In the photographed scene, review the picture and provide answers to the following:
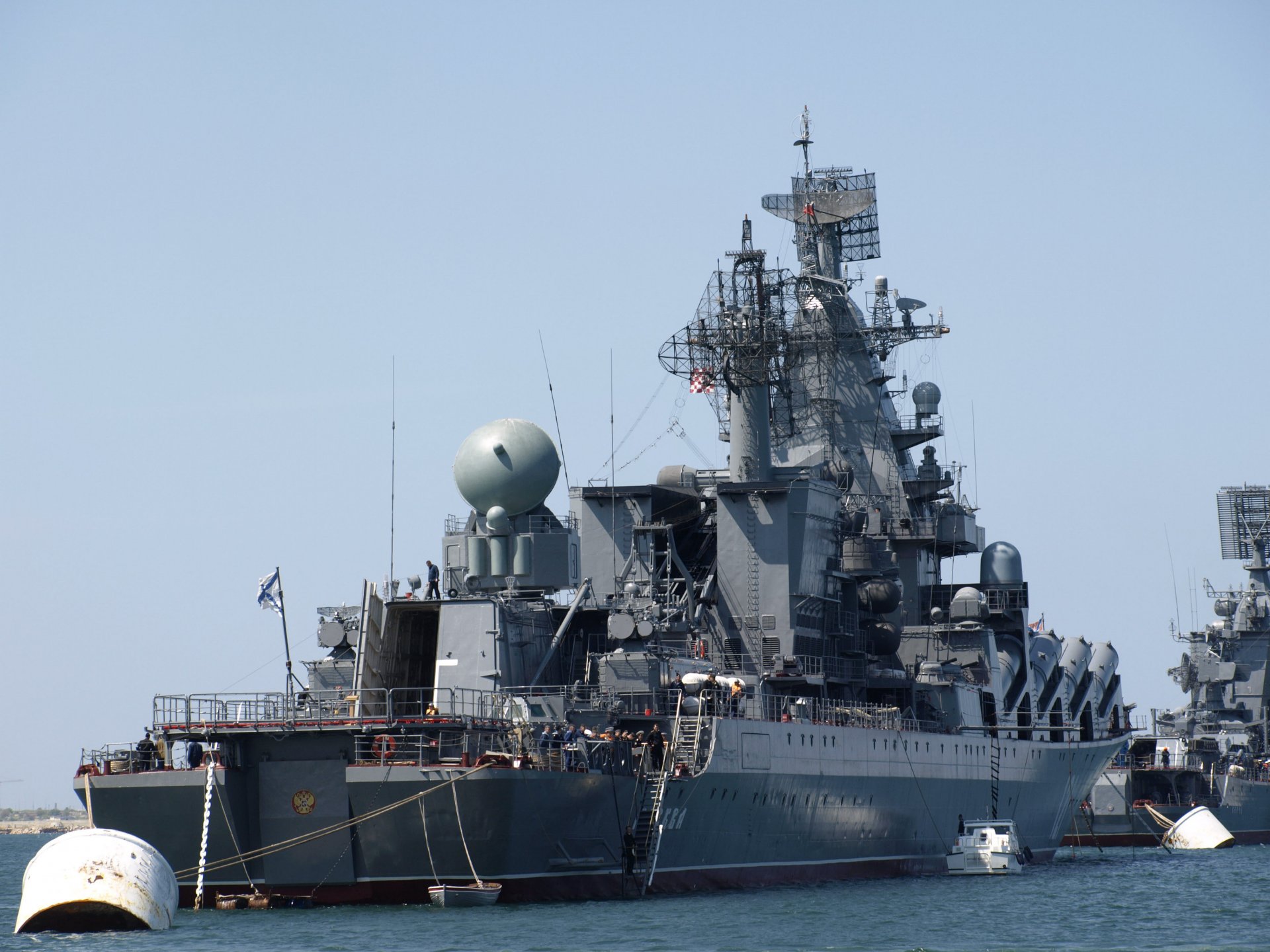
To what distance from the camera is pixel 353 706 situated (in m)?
37.2

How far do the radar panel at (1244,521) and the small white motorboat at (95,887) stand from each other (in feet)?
223

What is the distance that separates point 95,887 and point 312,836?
4.77 meters

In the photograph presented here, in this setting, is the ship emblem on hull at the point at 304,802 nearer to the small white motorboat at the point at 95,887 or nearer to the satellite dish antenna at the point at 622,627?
the small white motorboat at the point at 95,887

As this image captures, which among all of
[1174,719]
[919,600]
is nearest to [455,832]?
[919,600]

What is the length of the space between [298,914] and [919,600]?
26433 mm

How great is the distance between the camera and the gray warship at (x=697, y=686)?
34062 millimetres

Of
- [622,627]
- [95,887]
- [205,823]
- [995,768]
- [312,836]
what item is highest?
[622,627]

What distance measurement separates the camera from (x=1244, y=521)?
88188 millimetres

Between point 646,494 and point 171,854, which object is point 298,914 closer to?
point 171,854

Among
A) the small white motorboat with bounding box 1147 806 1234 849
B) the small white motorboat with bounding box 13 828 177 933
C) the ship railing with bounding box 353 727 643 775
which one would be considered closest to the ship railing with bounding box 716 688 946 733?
the ship railing with bounding box 353 727 643 775

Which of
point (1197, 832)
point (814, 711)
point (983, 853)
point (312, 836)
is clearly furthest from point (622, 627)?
point (1197, 832)

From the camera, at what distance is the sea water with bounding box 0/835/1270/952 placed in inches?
1152

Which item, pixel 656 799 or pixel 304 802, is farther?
pixel 656 799

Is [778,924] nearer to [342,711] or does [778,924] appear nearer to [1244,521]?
[342,711]
